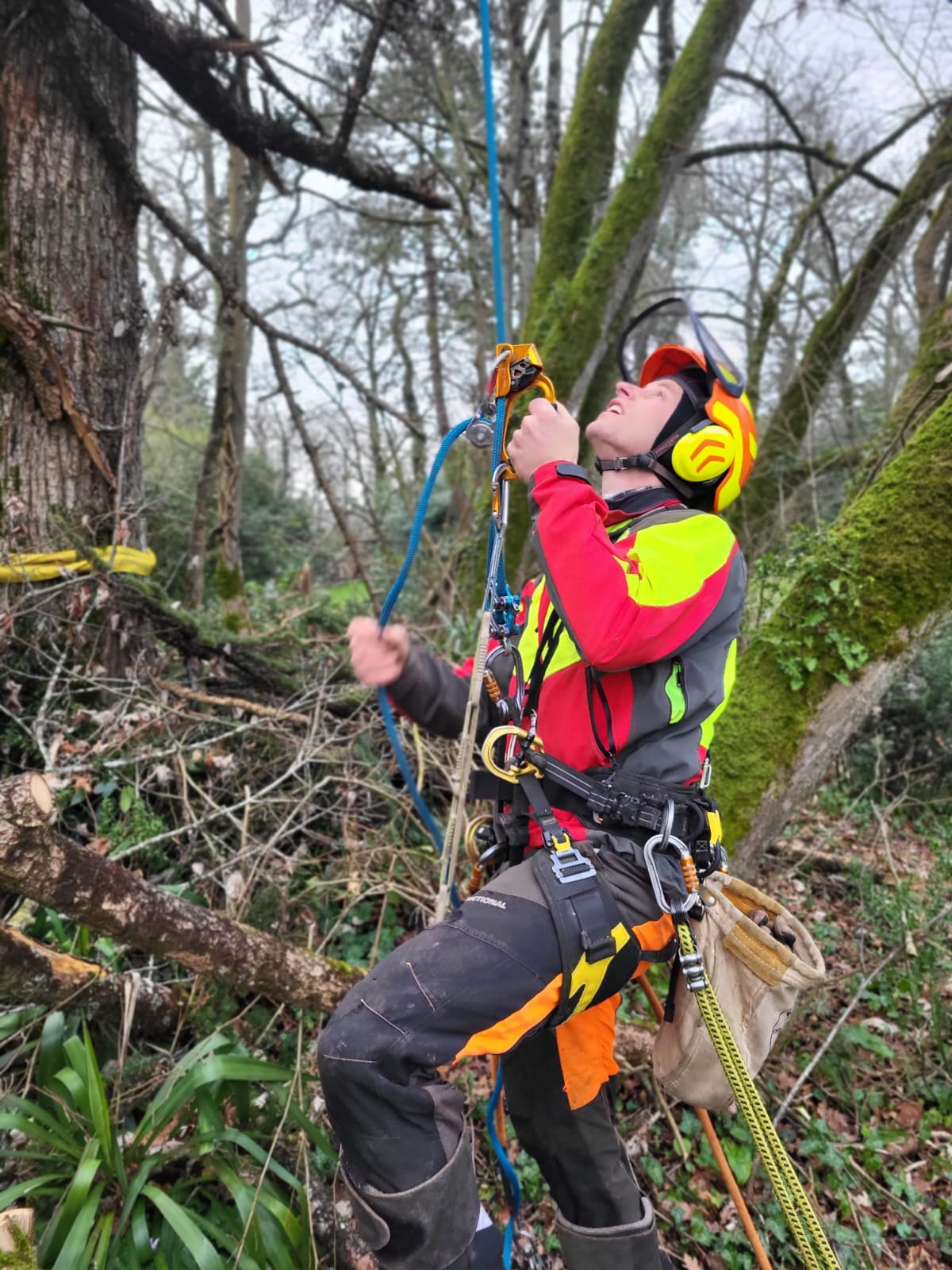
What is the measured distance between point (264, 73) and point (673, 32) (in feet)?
17.5

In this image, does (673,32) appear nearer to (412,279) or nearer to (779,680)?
(412,279)

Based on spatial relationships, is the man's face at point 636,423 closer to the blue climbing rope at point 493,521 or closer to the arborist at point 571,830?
the arborist at point 571,830

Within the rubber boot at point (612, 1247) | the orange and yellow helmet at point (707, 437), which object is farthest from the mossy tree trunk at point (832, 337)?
the rubber boot at point (612, 1247)

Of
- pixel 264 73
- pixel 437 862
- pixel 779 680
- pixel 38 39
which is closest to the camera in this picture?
pixel 779 680

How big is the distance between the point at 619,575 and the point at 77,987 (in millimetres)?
2096

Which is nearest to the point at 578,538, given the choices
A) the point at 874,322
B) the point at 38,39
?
the point at 38,39

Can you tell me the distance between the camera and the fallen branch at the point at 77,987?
206cm

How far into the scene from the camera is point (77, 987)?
7.25ft

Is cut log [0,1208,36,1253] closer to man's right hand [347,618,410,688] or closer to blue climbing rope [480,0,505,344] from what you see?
man's right hand [347,618,410,688]

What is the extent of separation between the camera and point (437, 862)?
11.2 feet

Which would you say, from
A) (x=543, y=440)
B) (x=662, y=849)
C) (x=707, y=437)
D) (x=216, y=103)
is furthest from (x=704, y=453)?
(x=216, y=103)

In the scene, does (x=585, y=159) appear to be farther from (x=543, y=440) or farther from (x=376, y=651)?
(x=376, y=651)

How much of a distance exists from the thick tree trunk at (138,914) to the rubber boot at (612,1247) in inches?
37.9

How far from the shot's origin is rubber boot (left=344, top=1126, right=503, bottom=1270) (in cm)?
143
